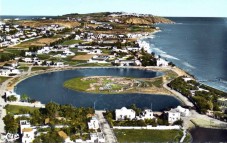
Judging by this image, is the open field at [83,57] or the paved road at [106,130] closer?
the paved road at [106,130]

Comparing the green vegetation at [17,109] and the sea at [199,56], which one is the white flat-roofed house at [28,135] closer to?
the green vegetation at [17,109]

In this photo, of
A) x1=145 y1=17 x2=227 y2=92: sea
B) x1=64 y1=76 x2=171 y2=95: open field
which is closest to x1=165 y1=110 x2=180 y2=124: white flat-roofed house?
x1=64 y1=76 x2=171 y2=95: open field

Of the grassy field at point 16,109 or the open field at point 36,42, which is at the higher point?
the open field at point 36,42

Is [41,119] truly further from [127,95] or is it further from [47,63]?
[47,63]

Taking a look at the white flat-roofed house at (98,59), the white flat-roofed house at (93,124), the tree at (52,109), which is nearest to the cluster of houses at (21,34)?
the white flat-roofed house at (98,59)

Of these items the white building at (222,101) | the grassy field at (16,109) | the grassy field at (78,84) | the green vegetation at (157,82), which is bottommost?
the grassy field at (78,84)

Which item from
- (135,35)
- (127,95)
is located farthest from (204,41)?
(127,95)

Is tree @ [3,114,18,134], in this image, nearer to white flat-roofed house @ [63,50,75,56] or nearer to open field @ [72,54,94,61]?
open field @ [72,54,94,61]
